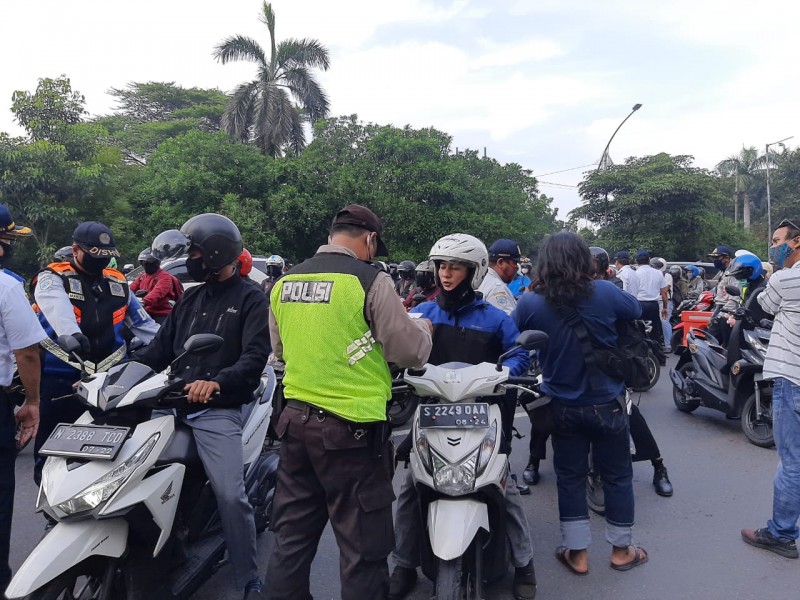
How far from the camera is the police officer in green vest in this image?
7.88 feet

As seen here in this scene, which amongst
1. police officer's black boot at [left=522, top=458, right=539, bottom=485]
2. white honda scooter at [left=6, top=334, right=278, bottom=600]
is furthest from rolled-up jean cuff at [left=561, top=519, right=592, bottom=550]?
white honda scooter at [left=6, top=334, right=278, bottom=600]

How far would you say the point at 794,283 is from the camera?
3541mm

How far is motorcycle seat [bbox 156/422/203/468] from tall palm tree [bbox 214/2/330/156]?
20827mm

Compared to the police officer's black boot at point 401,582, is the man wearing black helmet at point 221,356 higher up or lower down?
higher up

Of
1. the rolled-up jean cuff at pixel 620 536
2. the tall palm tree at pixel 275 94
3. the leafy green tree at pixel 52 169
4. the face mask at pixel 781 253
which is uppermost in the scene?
the tall palm tree at pixel 275 94

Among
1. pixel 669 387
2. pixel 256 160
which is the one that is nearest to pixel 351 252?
pixel 669 387

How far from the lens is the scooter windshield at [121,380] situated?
2598 millimetres

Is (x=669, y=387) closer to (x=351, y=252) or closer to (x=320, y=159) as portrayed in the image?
(x=351, y=252)

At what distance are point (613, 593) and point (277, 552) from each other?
1.88 meters

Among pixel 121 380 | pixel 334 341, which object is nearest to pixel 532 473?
pixel 334 341

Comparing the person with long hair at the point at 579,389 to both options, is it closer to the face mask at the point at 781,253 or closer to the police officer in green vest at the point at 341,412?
the police officer in green vest at the point at 341,412

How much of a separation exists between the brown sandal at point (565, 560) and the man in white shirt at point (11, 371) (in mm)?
2958

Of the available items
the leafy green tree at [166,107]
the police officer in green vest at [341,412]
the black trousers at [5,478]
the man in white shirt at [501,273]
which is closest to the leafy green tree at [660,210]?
the leafy green tree at [166,107]

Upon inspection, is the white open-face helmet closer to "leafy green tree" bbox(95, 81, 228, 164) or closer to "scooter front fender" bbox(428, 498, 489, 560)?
"scooter front fender" bbox(428, 498, 489, 560)
